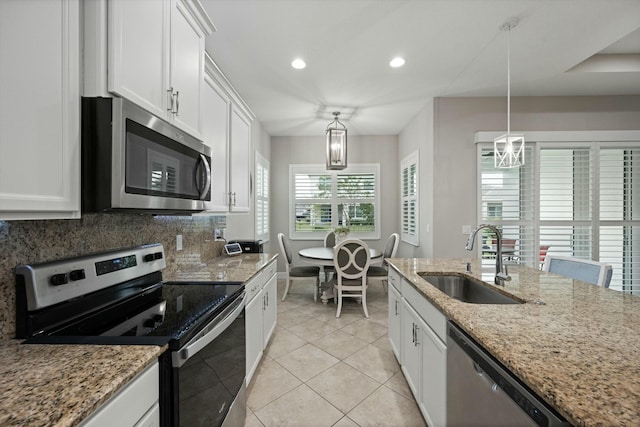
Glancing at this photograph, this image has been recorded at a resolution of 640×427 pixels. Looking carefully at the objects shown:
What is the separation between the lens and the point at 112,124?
0.99m

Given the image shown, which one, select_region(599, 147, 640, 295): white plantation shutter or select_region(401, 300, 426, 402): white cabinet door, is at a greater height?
select_region(599, 147, 640, 295): white plantation shutter

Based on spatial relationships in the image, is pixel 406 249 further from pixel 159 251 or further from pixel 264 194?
pixel 159 251

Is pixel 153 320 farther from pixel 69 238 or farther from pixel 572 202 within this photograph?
pixel 572 202

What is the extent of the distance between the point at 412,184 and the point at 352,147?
151cm

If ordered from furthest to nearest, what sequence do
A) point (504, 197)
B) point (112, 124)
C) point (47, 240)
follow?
1. point (504, 197)
2. point (47, 240)
3. point (112, 124)

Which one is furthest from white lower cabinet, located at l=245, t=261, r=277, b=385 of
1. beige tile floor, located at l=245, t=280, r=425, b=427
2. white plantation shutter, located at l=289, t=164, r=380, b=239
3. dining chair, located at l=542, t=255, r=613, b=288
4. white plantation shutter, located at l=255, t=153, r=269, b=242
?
white plantation shutter, located at l=289, t=164, r=380, b=239

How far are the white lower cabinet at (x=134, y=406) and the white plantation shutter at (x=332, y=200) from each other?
452 cm

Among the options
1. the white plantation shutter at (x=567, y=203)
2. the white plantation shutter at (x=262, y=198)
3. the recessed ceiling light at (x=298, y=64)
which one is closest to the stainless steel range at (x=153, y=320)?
the recessed ceiling light at (x=298, y=64)

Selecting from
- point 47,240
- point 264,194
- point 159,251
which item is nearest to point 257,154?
point 264,194

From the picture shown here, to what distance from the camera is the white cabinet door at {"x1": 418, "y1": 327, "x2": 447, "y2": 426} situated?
4.38ft

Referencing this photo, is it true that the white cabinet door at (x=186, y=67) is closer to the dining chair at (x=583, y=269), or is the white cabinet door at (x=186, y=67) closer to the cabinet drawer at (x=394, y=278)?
the cabinet drawer at (x=394, y=278)

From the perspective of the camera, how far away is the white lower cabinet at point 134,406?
2.23 feet

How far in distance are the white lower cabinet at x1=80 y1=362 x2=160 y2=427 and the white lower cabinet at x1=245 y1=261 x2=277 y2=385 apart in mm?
956

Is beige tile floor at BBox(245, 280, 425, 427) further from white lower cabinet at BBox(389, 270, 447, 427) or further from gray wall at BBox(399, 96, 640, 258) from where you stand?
gray wall at BBox(399, 96, 640, 258)
